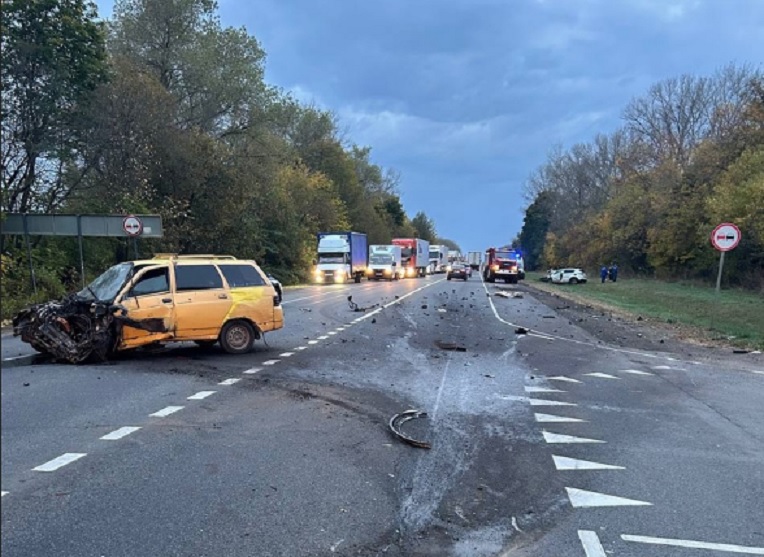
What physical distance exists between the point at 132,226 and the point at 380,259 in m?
Result: 38.0

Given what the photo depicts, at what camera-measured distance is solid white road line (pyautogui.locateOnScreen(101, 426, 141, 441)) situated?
243 inches

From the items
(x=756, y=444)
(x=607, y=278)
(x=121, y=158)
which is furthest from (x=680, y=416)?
(x=607, y=278)

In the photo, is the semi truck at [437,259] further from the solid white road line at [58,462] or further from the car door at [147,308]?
the solid white road line at [58,462]

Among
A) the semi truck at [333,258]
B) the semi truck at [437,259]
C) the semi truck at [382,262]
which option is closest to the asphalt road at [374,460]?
the semi truck at [333,258]

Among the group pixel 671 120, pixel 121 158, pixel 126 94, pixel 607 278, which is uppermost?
pixel 671 120

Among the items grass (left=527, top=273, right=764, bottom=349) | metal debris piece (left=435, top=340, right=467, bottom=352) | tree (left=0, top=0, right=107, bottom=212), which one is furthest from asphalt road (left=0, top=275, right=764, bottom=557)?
tree (left=0, top=0, right=107, bottom=212)

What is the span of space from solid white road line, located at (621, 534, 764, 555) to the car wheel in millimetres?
9078

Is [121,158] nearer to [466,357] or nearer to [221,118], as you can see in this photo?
[221,118]

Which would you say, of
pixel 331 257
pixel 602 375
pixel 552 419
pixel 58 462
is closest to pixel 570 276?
pixel 331 257

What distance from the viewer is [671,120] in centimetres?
5572

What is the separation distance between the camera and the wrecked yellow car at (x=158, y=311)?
1012cm

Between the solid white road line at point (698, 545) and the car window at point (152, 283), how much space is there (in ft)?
29.6

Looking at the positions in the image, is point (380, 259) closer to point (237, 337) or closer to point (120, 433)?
point (237, 337)

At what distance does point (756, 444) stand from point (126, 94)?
25.8 meters
